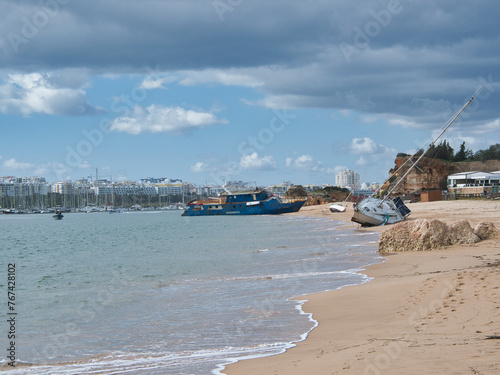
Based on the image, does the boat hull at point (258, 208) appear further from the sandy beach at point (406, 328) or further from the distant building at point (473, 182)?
the sandy beach at point (406, 328)

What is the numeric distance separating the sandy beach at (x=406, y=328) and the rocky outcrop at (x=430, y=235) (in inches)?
181

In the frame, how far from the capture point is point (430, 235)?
17.5m

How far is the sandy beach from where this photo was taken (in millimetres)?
5645

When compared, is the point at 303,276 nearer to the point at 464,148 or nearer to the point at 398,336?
the point at 398,336

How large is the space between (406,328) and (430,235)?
1081 centimetres

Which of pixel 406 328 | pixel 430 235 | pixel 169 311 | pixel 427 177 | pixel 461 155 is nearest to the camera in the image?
pixel 406 328

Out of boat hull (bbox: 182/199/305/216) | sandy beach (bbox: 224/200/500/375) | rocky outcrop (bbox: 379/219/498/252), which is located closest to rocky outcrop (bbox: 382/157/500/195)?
boat hull (bbox: 182/199/305/216)

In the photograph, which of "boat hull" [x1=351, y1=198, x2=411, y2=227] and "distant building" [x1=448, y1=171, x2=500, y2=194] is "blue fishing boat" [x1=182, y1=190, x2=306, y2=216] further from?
"boat hull" [x1=351, y1=198, x2=411, y2=227]

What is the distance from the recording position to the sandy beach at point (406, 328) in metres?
5.64

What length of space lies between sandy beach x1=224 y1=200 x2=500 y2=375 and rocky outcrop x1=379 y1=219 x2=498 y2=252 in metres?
4.59

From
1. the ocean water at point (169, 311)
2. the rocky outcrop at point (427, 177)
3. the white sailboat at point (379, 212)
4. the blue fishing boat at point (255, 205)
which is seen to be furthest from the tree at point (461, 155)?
the ocean water at point (169, 311)

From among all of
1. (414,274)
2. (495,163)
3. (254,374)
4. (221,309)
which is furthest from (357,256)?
(495,163)

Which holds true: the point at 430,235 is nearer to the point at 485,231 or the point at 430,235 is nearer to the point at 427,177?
the point at 485,231

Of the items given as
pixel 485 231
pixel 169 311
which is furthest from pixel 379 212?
pixel 169 311
